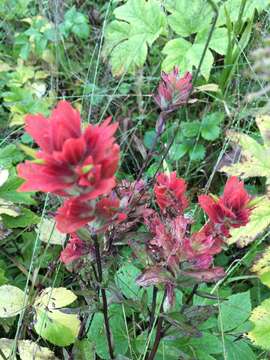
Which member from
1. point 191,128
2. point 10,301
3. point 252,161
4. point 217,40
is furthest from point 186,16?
point 10,301

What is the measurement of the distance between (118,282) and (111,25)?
932 millimetres

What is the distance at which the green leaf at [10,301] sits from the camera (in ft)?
3.50

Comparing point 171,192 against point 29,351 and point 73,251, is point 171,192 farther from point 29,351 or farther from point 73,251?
point 29,351

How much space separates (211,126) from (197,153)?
0.32 feet

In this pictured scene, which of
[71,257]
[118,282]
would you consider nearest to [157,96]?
[71,257]

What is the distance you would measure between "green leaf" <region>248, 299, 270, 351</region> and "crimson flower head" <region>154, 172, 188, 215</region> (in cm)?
29

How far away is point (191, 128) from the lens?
5.26 feet

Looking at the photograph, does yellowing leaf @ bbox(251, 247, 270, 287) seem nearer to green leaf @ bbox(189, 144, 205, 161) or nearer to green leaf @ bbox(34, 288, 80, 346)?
green leaf @ bbox(34, 288, 80, 346)

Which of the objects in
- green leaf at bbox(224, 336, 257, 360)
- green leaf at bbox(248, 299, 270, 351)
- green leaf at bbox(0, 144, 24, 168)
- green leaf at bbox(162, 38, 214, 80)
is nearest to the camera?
green leaf at bbox(248, 299, 270, 351)

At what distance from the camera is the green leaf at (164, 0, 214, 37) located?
160 centimetres

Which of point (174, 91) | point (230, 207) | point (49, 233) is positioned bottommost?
point (49, 233)

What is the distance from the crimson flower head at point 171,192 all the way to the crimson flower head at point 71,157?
27 centimetres

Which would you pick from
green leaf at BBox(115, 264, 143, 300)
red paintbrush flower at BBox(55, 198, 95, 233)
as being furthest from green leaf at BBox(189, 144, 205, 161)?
red paintbrush flower at BBox(55, 198, 95, 233)

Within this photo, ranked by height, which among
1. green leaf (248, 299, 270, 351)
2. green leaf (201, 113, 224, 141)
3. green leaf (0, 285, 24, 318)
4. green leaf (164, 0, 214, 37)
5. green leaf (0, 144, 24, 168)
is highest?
green leaf (164, 0, 214, 37)
